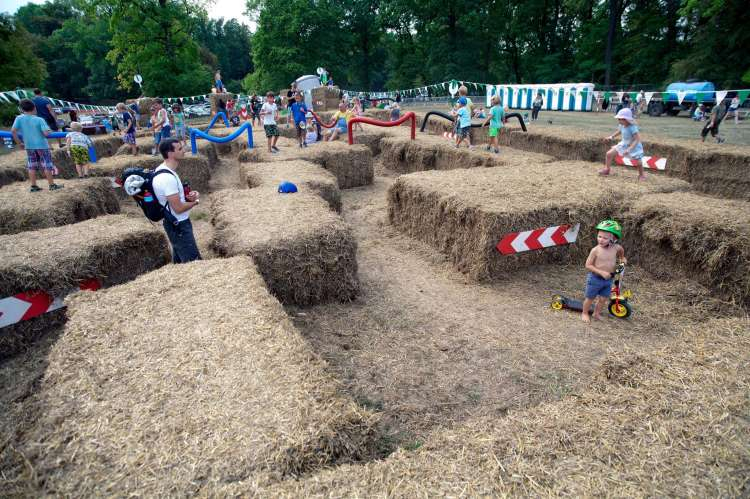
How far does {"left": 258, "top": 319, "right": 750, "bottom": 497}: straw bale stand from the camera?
1842 mm

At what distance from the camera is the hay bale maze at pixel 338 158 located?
38.1ft

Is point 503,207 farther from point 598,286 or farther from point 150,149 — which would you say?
point 150,149

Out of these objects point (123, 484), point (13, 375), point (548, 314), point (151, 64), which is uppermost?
point (151, 64)

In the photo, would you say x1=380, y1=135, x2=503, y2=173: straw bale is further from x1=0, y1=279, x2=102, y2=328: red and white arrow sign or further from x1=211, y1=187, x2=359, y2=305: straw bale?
x1=0, y1=279, x2=102, y2=328: red and white arrow sign

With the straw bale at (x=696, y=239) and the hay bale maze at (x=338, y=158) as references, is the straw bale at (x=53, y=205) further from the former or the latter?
the straw bale at (x=696, y=239)

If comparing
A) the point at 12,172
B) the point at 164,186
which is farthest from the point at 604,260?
the point at 12,172

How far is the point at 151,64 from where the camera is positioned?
122 ft

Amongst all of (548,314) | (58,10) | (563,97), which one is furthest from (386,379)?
(58,10)

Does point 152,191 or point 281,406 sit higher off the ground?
point 152,191

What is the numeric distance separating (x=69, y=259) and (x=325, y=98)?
1014 inches

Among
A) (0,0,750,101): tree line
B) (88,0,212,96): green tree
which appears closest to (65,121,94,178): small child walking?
(0,0,750,101): tree line

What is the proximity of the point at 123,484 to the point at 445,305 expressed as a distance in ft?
13.7

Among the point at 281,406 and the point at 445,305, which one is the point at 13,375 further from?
the point at 445,305

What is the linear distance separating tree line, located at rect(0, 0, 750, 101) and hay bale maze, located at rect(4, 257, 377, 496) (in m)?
35.5
